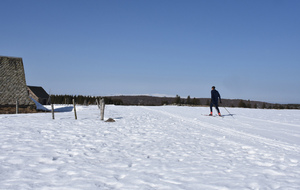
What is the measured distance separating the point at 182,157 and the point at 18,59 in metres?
25.9

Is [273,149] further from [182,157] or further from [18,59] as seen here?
[18,59]

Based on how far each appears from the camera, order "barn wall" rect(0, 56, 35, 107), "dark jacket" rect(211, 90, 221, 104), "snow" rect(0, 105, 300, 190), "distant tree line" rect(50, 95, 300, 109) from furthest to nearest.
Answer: "distant tree line" rect(50, 95, 300, 109) < "barn wall" rect(0, 56, 35, 107) < "dark jacket" rect(211, 90, 221, 104) < "snow" rect(0, 105, 300, 190)

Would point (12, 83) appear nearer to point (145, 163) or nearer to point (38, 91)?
point (145, 163)

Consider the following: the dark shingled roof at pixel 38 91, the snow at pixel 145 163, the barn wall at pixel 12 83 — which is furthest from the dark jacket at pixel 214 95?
the dark shingled roof at pixel 38 91

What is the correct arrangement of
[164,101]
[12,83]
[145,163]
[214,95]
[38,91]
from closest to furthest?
Answer: 1. [145,163]
2. [214,95]
3. [12,83]
4. [38,91]
5. [164,101]

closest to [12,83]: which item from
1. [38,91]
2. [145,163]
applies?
[145,163]

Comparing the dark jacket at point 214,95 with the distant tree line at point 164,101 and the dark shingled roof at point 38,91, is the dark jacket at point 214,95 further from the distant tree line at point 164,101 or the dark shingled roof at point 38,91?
the dark shingled roof at point 38,91

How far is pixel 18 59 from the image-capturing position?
82.8 feet

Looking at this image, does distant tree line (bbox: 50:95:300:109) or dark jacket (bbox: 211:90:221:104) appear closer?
dark jacket (bbox: 211:90:221:104)

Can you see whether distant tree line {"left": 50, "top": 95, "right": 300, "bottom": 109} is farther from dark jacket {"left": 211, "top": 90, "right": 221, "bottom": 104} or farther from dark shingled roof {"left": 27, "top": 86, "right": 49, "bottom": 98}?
dark jacket {"left": 211, "top": 90, "right": 221, "bottom": 104}

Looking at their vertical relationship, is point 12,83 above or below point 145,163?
above

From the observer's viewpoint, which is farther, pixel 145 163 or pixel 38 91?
pixel 38 91

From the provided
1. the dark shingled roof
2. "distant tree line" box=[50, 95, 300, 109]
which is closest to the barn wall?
"distant tree line" box=[50, 95, 300, 109]

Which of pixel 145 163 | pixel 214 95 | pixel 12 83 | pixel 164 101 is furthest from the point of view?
pixel 164 101
